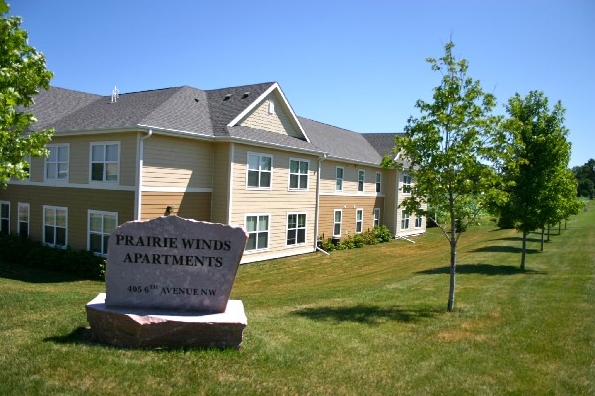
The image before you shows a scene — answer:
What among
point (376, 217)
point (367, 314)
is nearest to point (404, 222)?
point (376, 217)

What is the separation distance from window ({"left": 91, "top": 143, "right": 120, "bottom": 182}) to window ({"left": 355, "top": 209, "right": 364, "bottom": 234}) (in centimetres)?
1803

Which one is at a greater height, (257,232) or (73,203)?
(73,203)

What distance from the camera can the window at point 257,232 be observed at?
69.6 ft

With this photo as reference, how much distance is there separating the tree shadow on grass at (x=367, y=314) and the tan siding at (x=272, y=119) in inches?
476

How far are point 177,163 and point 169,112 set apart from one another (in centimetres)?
227

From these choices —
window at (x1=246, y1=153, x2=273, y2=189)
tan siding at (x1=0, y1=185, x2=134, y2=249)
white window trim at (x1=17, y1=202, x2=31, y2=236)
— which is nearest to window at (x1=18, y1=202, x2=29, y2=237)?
white window trim at (x1=17, y1=202, x2=31, y2=236)

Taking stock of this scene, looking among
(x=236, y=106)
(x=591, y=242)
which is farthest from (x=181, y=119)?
(x=591, y=242)

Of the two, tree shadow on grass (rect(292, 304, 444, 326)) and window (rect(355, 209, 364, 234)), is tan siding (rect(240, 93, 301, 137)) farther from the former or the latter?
tree shadow on grass (rect(292, 304, 444, 326))

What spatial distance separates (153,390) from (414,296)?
31.2 feet

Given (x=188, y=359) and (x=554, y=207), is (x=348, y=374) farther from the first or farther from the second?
(x=554, y=207)

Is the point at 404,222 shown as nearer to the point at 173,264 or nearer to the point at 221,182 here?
the point at 221,182

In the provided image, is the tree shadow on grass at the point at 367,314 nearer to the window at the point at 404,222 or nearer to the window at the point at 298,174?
the window at the point at 298,174

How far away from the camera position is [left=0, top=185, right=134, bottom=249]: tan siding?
17.6 metres

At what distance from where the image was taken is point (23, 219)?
2148 cm
